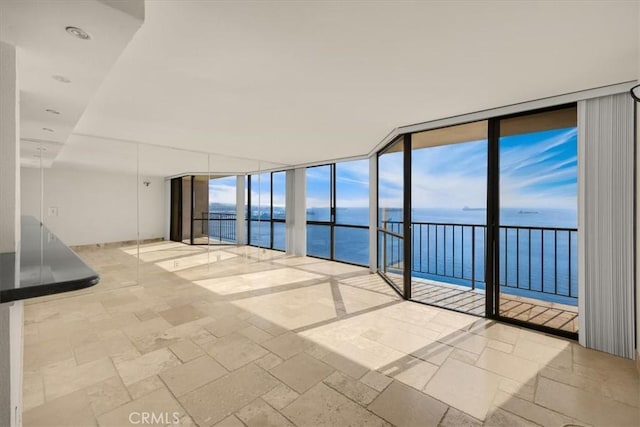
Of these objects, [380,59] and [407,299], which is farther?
[407,299]

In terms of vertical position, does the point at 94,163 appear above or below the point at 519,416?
above

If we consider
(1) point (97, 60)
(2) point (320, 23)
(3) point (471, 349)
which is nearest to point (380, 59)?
(2) point (320, 23)

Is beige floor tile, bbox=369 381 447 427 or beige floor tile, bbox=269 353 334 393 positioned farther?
beige floor tile, bbox=269 353 334 393

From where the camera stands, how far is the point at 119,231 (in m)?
5.74

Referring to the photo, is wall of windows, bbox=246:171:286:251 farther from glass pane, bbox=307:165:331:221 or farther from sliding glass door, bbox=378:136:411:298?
sliding glass door, bbox=378:136:411:298

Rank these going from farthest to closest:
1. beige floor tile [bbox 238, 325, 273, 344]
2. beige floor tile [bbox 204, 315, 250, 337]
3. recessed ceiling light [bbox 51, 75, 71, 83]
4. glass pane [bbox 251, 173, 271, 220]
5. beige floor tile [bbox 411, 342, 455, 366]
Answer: glass pane [bbox 251, 173, 271, 220] → beige floor tile [bbox 204, 315, 250, 337] → beige floor tile [bbox 238, 325, 273, 344] → beige floor tile [bbox 411, 342, 455, 366] → recessed ceiling light [bbox 51, 75, 71, 83]

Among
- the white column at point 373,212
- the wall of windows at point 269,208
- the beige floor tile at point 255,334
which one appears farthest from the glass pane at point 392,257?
the wall of windows at point 269,208

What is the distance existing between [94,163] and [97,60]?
15.9 feet

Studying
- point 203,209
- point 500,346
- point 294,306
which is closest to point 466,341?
point 500,346

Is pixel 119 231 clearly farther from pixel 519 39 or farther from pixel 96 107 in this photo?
pixel 519 39

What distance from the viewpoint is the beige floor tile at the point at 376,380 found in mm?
1956

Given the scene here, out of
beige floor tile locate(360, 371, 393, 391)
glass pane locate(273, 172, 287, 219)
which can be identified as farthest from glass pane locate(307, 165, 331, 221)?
beige floor tile locate(360, 371, 393, 391)

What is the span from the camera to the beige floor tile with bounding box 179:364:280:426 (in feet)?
5.58

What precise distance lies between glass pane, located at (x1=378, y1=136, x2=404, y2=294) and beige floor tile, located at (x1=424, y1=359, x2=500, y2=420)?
6.06 ft
